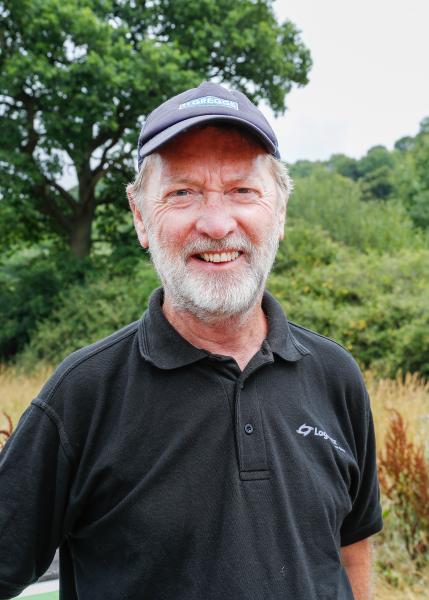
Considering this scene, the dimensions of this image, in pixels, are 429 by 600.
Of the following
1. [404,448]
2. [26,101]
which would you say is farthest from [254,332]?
[26,101]

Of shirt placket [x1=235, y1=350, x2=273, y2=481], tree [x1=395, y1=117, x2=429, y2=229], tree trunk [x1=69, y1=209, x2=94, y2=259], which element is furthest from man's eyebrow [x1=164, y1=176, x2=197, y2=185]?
tree [x1=395, y1=117, x2=429, y2=229]

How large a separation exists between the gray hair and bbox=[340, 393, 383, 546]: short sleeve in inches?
27.3

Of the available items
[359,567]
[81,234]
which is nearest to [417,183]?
[81,234]

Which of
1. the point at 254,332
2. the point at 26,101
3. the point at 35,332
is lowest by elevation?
the point at 35,332

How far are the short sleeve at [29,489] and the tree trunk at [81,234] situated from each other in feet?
45.3

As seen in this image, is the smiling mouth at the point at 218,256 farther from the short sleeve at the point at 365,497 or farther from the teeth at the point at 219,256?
the short sleeve at the point at 365,497

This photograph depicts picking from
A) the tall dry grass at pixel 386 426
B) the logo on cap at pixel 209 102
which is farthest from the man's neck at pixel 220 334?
the tall dry grass at pixel 386 426

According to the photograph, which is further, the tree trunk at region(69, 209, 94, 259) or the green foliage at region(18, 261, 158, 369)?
the tree trunk at region(69, 209, 94, 259)

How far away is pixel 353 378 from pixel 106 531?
85cm

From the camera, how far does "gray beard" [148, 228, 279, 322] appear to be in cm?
167

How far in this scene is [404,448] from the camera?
397cm

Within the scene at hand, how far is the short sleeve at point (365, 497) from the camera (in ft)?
6.13

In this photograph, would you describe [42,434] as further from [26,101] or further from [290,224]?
[290,224]

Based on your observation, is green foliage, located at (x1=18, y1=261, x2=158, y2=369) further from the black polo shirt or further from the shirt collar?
the black polo shirt
